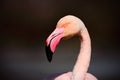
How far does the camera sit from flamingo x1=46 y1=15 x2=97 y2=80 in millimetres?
694

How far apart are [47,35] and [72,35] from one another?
21.6 inches

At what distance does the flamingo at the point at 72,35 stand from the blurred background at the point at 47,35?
1.47ft

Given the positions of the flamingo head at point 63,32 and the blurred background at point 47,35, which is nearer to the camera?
the flamingo head at point 63,32

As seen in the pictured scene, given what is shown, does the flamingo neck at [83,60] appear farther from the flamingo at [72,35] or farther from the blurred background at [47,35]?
the blurred background at [47,35]

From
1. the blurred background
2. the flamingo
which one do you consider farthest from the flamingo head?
the blurred background

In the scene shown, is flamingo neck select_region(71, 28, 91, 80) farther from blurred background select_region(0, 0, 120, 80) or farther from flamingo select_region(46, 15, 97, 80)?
blurred background select_region(0, 0, 120, 80)

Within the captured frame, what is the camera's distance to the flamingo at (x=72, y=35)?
2.28 ft

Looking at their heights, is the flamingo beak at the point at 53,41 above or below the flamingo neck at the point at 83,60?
above

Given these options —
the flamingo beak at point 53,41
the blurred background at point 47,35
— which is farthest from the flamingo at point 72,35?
the blurred background at point 47,35

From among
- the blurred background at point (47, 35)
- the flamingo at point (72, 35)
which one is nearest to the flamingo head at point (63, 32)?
the flamingo at point (72, 35)

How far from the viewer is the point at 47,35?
49.3 inches

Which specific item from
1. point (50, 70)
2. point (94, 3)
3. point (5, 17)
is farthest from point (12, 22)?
point (94, 3)

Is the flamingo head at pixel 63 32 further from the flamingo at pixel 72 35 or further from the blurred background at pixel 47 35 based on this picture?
the blurred background at pixel 47 35

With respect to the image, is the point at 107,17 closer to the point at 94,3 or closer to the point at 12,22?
the point at 94,3
